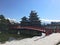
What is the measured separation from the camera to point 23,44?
16.4 meters

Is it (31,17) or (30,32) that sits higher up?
(31,17)

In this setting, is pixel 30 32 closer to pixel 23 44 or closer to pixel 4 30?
pixel 4 30

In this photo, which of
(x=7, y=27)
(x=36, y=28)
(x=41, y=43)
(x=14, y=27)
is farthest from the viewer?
(x=7, y=27)

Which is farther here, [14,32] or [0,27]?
[0,27]

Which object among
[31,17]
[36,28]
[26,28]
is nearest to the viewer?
[36,28]

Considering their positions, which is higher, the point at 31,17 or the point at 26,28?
the point at 31,17

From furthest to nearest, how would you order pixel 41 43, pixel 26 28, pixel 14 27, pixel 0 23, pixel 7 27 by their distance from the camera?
pixel 0 23
pixel 7 27
pixel 14 27
pixel 26 28
pixel 41 43

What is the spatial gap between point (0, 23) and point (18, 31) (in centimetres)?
759

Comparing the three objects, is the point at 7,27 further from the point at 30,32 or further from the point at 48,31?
the point at 48,31

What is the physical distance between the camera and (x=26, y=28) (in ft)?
112

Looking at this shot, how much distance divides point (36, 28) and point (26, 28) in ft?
12.4

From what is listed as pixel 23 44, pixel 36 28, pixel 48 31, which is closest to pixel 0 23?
pixel 36 28

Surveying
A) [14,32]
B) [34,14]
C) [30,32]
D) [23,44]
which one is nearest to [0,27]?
[14,32]

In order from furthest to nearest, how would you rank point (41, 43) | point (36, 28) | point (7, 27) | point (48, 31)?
point (7, 27)
point (36, 28)
point (48, 31)
point (41, 43)
